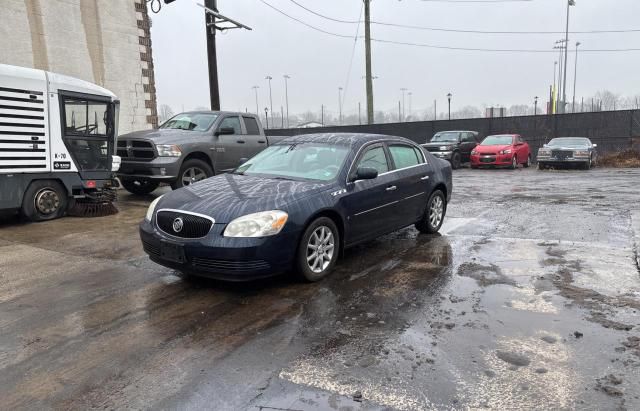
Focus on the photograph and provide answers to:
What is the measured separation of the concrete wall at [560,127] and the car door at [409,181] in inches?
816

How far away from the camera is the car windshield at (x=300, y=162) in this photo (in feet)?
18.7

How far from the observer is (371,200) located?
5.82m

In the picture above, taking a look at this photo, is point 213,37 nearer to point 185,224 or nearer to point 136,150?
point 136,150

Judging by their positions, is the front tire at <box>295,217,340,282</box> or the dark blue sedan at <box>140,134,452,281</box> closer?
the dark blue sedan at <box>140,134,452,281</box>

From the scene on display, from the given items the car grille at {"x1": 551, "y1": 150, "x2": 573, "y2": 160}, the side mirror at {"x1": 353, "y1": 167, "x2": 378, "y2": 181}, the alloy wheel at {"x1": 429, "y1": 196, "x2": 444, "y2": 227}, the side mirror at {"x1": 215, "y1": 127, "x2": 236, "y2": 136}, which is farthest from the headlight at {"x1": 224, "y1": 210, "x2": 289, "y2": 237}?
the car grille at {"x1": 551, "y1": 150, "x2": 573, "y2": 160}

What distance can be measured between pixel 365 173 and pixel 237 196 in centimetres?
153

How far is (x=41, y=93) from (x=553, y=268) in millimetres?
8321

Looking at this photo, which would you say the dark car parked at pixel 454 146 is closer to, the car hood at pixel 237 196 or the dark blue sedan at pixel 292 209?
the dark blue sedan at pixel 292 209

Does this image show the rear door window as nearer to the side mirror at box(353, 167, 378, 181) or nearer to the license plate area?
the side mirror at box(353, 167, 378, 181)

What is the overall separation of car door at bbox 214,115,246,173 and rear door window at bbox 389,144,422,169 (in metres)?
5.00

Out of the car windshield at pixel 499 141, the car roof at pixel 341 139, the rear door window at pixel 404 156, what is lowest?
the car windshield at pixel 499 141

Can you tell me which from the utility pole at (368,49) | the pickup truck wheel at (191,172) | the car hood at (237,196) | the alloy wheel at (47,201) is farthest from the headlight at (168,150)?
the utility pole at (368,49)

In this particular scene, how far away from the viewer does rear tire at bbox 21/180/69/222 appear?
822 centimetres

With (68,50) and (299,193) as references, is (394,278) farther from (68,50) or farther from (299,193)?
(68,50)
